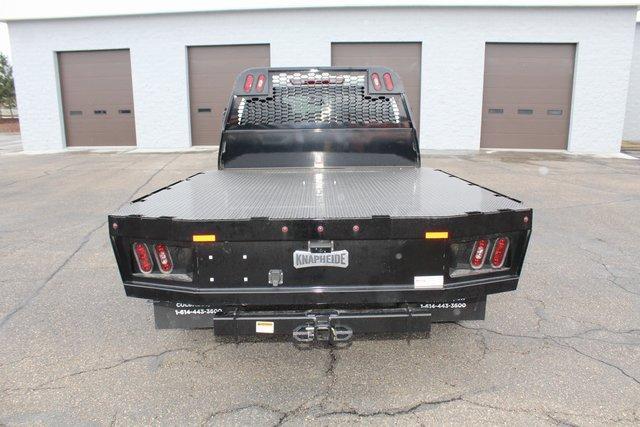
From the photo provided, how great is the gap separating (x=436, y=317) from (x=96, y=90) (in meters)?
19.1

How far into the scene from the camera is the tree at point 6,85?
4515cm

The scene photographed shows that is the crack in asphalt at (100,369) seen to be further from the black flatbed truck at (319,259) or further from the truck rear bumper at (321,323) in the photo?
the truck rear bumper at (321,323)

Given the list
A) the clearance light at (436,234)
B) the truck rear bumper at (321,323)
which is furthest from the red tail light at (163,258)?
the clearance light at (436,234)

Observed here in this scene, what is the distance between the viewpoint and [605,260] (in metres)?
5.53

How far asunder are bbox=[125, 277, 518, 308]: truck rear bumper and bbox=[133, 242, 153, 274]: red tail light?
94mm

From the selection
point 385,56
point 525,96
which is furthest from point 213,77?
point 525,96

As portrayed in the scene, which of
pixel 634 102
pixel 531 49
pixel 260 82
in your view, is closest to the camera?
pixel 260 82

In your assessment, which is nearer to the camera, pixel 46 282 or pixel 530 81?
pixel 46 282

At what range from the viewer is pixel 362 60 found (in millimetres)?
17656

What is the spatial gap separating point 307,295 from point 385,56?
1617 cm

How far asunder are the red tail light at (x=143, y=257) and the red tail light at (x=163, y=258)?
0.19 feet

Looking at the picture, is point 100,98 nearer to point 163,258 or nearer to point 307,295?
point 163,258

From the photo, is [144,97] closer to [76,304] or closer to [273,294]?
[76,304]

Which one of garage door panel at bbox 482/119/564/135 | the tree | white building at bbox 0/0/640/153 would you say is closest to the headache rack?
white building at bbox 0/0/640/153
